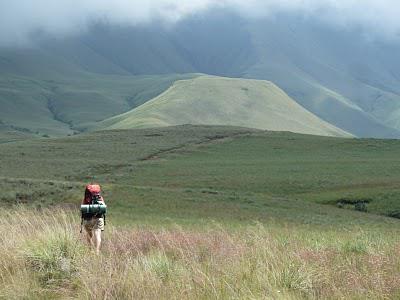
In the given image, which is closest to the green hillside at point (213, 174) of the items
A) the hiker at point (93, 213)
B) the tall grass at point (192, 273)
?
the hiker at point (93, 213)

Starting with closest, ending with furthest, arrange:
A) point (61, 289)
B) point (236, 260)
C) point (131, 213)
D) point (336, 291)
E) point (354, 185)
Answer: point (336, 291), point (61, 289), point (236, 260), point (131, 213), point (354, 185)

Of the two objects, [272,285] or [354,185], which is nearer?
[272,285]

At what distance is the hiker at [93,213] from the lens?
36.9ft

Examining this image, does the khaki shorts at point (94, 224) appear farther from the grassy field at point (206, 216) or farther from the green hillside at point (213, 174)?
the green hillside at point (213, 174)

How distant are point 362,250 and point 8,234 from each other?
5.97m

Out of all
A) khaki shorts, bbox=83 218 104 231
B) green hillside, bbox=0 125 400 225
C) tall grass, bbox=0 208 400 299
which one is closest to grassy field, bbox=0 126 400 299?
tall grass, bbox=0 208 400 299

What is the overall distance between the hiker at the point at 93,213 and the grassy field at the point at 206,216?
328 millimetres

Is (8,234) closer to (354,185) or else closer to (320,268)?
(320,268)

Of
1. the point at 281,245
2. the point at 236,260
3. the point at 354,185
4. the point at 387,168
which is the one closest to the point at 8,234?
the point at 236,260

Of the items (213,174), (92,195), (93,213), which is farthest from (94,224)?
(213,174)

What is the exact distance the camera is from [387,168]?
69.3 meters

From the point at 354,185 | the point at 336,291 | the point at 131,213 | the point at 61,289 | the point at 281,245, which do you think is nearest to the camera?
the point at 336,291

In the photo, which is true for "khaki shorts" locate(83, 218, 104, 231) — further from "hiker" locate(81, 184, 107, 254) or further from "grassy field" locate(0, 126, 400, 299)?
"grassy field" locate(0, 126, 400, 299)

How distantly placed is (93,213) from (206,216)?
27.2 metres
